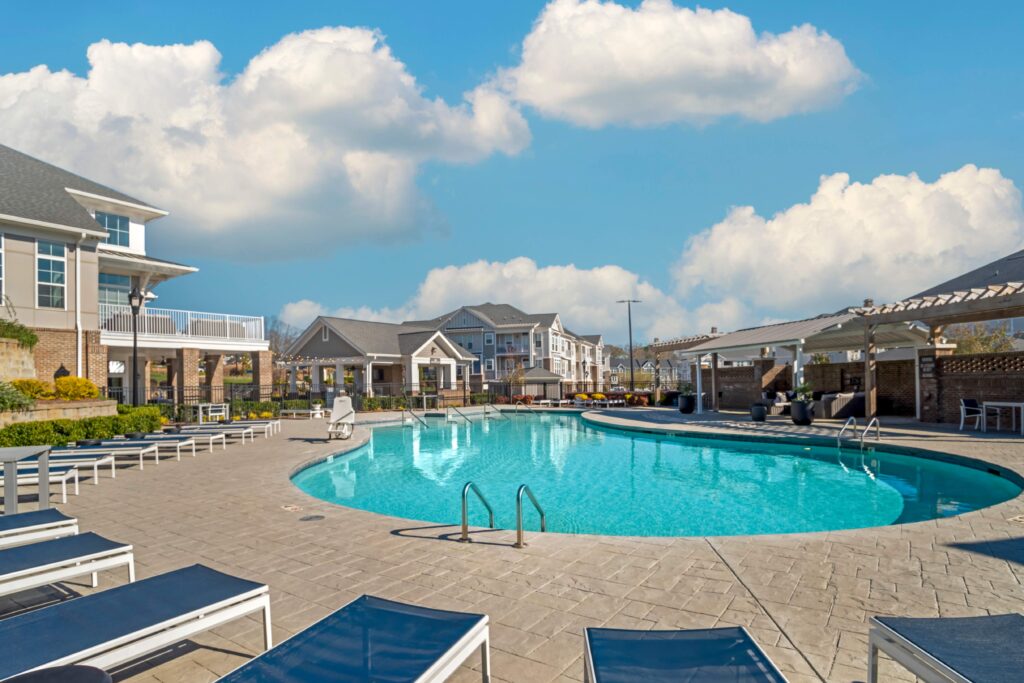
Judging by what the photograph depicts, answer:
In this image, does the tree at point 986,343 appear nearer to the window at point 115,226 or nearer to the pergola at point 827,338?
the pergola at point 827,338

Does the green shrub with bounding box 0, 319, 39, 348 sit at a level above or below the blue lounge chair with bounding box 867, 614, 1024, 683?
above

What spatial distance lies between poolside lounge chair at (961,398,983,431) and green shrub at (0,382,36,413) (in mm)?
22043

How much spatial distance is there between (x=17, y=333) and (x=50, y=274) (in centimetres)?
410

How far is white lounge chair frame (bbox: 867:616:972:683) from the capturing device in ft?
7.23

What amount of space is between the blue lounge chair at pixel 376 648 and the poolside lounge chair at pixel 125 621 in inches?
30.2

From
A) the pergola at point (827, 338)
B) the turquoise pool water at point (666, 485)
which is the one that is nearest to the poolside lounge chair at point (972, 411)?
the pergola at point (827, 338)

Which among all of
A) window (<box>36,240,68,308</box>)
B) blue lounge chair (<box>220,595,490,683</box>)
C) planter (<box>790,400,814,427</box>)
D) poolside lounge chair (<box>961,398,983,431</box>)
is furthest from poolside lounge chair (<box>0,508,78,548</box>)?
poolside lounge chair (<box>961,398,983,431</box>)

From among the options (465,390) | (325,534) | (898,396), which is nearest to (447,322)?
(465,390)

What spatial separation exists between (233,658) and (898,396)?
73.0 feet

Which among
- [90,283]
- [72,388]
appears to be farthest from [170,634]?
[90,283]

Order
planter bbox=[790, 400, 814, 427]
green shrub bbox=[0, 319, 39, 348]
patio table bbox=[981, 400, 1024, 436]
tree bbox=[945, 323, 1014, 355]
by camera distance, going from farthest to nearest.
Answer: tree bbox=[945, 323, 1014, 355], planter bbox=[790, 400, 814, 427], green shrub bbox=[0, 319, 39, 348], patio table bbox=[981, 400, 1024, 436]

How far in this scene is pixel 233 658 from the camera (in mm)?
3396

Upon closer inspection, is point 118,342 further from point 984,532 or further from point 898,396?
point 898,396

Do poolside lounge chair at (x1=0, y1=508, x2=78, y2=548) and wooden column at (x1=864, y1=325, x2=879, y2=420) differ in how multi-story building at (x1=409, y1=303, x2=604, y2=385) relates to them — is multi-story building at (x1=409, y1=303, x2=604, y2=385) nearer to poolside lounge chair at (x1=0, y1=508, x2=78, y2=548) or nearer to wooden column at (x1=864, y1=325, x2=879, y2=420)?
wooden column at (x1=864, y1=325, x2=879, y2=420)
